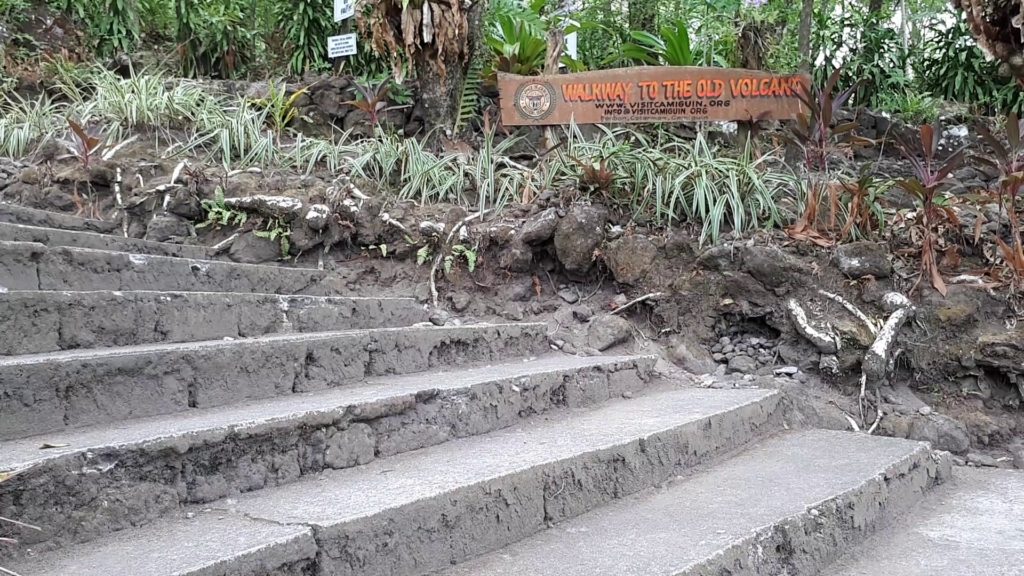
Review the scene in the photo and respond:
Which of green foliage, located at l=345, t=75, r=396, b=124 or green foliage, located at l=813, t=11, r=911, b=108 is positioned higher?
green foliage, located at l=813, t=11, r=911, b=108

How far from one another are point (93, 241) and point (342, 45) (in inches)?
119

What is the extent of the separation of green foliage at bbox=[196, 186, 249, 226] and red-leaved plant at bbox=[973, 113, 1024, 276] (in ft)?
11.5

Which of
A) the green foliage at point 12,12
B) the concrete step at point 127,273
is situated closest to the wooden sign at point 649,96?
the concrete step at point 127,273

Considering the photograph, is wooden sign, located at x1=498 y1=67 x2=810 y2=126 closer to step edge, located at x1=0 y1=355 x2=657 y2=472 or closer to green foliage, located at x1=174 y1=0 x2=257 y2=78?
step edge, located at x1=0 y1=355 x2=657 y2=472

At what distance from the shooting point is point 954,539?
2.07 m

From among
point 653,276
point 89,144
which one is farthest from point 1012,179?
point 89,144

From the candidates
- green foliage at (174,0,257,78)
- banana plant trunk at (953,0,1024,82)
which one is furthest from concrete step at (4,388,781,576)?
green foliage at (174,0,257,78)

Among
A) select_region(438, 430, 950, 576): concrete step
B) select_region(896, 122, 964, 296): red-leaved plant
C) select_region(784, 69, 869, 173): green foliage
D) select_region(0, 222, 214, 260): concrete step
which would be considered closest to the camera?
select_region(438, 430, 950, 576): concrete step

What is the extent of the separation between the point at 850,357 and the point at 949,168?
3.03 ft

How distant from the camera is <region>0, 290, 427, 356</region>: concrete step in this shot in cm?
195

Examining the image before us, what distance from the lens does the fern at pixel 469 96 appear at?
503 centimetres

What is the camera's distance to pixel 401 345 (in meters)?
2.53

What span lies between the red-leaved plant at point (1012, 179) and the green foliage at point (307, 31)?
485cm

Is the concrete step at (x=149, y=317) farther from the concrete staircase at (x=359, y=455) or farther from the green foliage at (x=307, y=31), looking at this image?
the green foliage at (x=307, y=31)
